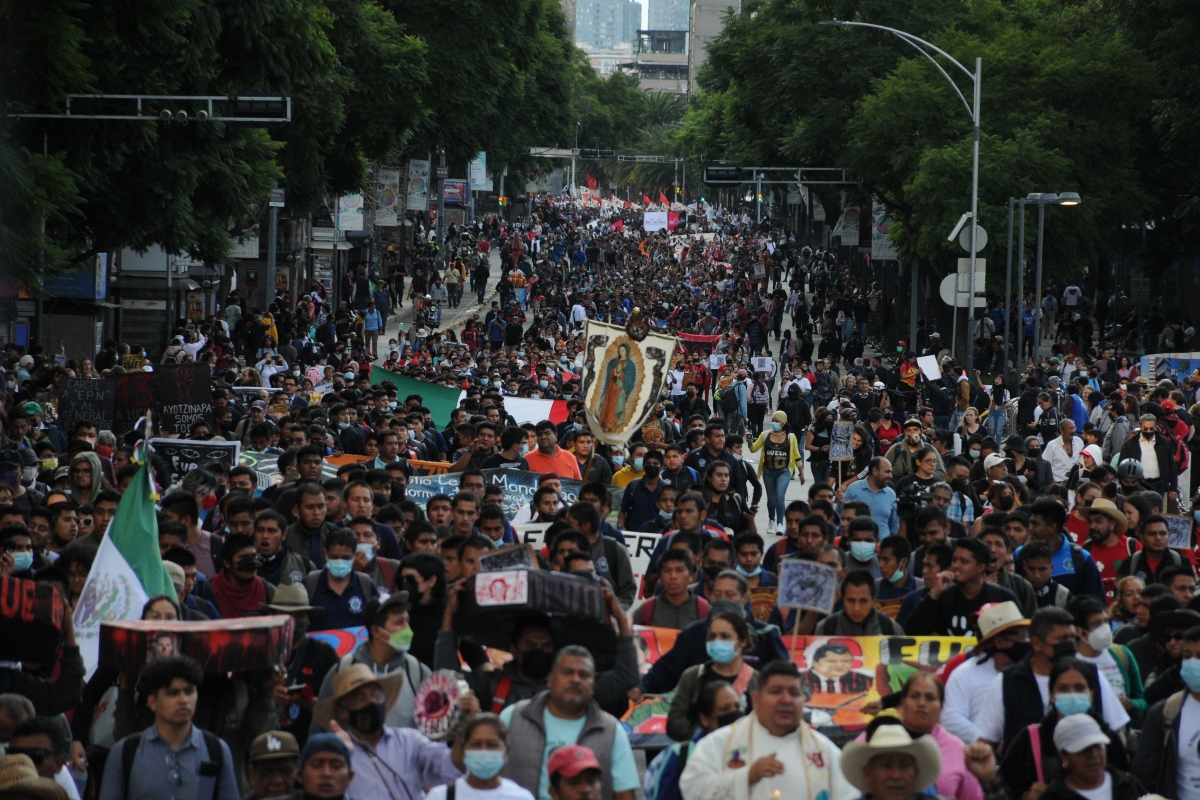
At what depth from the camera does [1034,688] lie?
7879mm

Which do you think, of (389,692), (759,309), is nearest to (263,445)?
(389,692)

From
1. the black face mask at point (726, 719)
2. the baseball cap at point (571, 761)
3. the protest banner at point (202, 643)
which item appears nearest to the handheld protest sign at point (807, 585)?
the black face mask at point (726, 719)

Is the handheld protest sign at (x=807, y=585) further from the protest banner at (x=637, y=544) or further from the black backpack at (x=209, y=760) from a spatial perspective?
the black backpack at (x=209, y=760)

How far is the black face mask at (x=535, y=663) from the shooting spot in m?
7.62

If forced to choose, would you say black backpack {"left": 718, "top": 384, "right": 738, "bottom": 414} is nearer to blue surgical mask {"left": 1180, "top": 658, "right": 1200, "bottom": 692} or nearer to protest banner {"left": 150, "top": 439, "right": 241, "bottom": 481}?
protest banner {"left": 150, "top": 439, "right": 241, "bottom": 481}

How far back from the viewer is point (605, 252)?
74.8 metres

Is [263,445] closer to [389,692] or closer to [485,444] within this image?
[485,444]

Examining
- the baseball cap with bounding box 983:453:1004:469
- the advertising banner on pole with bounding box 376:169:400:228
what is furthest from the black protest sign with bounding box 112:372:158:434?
the advertising banner on pole with bounding box 376:169:400:228

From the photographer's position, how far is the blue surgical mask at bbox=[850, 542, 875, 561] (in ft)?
36.7

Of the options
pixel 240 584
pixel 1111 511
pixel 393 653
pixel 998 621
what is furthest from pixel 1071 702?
pixel 1111 511

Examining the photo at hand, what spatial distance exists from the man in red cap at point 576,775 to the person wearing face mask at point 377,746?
2.24 feet

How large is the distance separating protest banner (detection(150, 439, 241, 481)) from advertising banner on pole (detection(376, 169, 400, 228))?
3925cm

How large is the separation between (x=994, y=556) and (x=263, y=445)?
768 centimetres

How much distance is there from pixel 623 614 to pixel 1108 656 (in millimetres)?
2257
